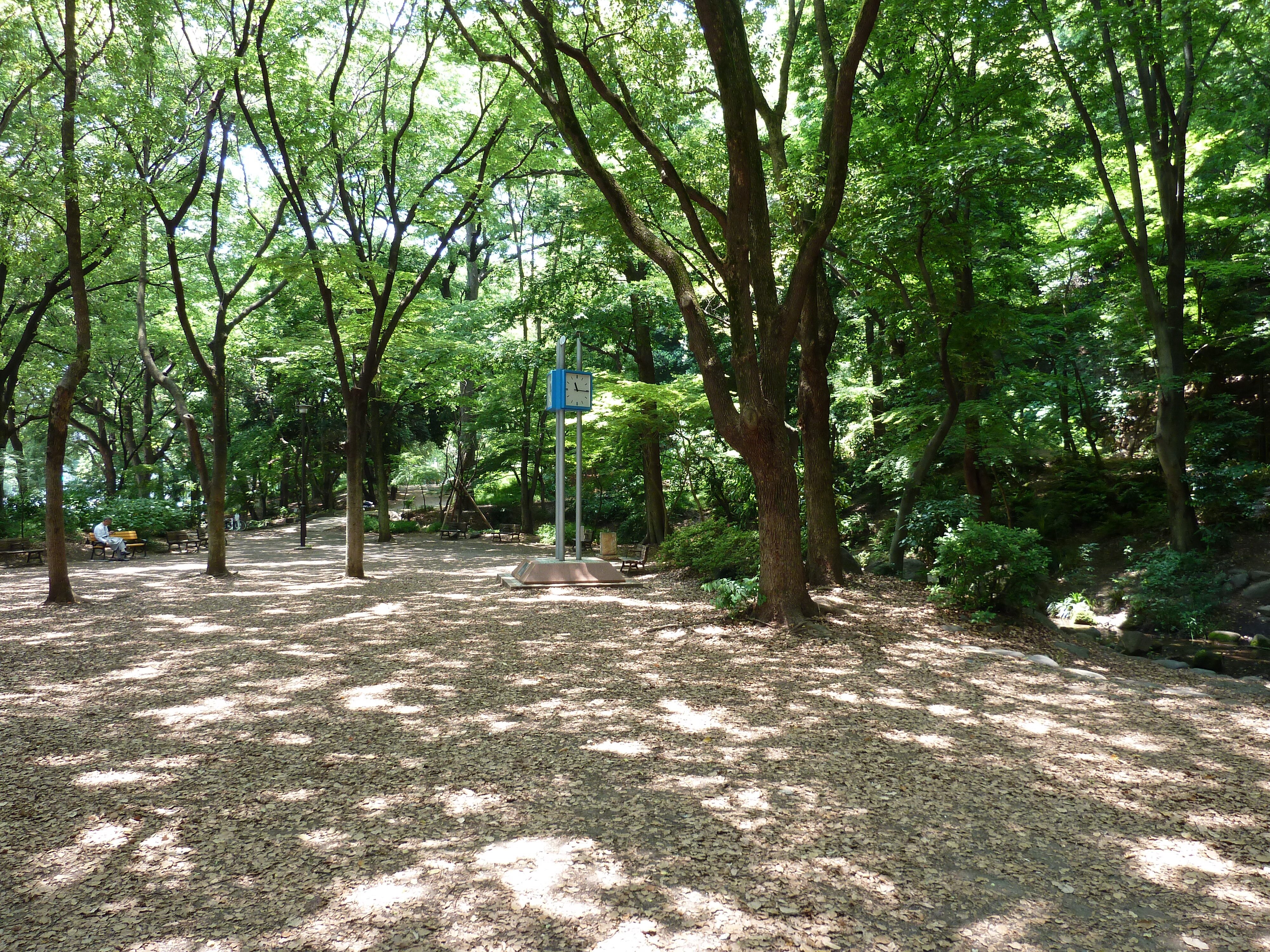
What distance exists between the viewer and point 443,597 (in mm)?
10039

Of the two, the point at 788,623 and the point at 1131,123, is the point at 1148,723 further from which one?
the point at 1131,123

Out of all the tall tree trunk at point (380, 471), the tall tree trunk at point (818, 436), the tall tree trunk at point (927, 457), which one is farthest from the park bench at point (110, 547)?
the tall tree trunk at point (927, 457)

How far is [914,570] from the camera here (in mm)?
12016

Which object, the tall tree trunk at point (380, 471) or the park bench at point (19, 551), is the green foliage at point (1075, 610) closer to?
the tall tree trunk at point (380, 471)

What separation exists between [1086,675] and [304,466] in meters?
20.5

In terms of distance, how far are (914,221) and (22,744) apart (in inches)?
367

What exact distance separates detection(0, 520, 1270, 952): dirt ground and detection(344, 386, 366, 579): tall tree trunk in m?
4.92

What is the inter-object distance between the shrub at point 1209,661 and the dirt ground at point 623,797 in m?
1.55

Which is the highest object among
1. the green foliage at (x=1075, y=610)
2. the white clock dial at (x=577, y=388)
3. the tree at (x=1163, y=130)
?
the tree at (x=1163, y=130)

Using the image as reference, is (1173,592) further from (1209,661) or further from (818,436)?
(818,436)

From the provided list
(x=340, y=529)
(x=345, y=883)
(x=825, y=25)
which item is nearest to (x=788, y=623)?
(x=345, y=883)

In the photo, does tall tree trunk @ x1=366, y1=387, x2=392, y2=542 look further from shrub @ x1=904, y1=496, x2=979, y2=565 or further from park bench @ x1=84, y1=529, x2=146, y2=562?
shrub @ x1=904, y1=496, x2=979, y2=565

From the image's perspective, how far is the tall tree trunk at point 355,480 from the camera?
1212 centimetres

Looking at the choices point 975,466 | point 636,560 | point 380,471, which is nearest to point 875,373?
point 975,466
